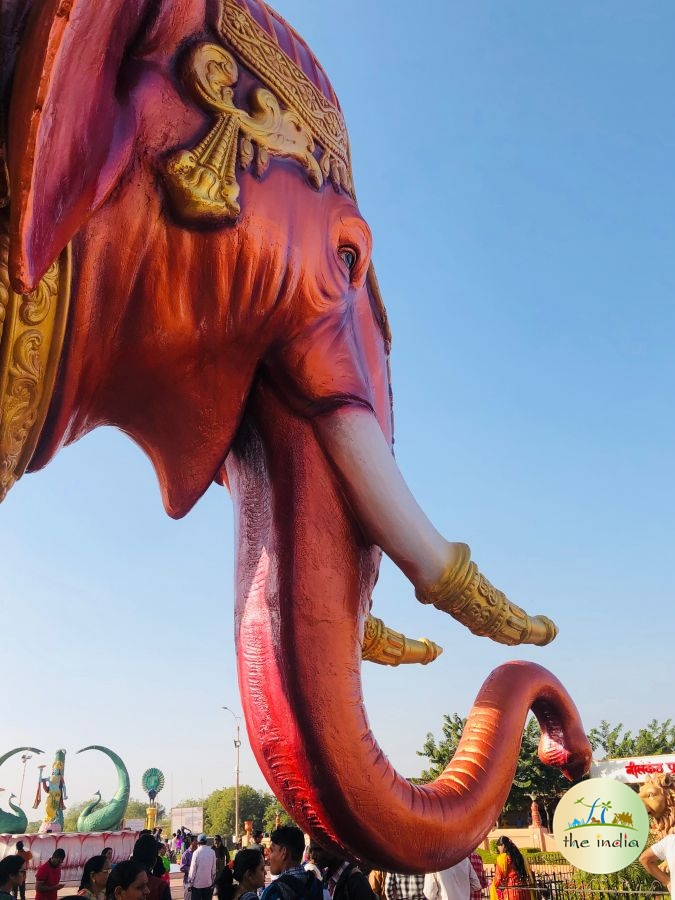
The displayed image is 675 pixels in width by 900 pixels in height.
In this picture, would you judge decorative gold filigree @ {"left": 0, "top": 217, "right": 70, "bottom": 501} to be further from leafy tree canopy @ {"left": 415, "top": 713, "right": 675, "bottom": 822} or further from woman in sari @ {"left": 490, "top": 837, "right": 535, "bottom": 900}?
leafy tree canopy @ {"left": 415, "top": 713, "right": 675, "bottom": 822}

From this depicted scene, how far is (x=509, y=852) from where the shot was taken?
6.55m

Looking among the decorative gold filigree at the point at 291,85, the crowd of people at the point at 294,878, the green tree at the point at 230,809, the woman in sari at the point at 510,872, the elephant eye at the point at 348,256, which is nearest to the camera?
the decorative gold filigree at the point at 291,85

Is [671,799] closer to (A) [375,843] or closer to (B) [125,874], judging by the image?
(B) [125,874]

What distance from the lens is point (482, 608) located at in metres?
1.58

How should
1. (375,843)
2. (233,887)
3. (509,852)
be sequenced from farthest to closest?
(509,852) → (233,887) → (375,843)

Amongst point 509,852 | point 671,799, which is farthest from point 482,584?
point 509,852

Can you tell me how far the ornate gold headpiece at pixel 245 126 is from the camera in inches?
49.8

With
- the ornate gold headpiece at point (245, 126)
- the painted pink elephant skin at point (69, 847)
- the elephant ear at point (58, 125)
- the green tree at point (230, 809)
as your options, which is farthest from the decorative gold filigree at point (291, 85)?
the green tree at point (230, 809)

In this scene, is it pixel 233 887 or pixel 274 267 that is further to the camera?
pixel 233 887

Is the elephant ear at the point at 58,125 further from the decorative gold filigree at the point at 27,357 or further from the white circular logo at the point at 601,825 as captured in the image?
the white circular logo at the point at 601,825

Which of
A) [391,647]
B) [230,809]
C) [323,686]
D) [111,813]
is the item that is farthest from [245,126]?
[230,809]

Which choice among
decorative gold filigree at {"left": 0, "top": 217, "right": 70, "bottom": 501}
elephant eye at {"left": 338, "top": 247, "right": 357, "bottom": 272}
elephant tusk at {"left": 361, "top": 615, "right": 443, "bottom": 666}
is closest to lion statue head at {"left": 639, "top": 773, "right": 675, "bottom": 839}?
elephant tusk at {"left": 361, "top": 615, "right": 443, "bottom": 666}

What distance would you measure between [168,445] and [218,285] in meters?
0.35

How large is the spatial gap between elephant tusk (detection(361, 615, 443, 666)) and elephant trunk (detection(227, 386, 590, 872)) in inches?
10.8
